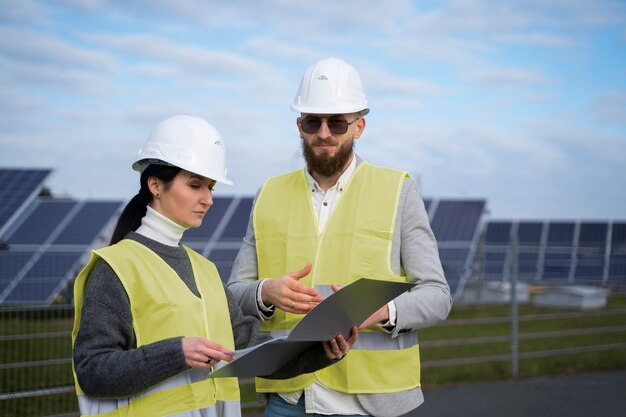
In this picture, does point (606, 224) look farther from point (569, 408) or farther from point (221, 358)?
point (221, 358)

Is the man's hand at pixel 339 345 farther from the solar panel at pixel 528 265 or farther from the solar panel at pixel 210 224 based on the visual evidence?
the solar panel at pixel 528 265

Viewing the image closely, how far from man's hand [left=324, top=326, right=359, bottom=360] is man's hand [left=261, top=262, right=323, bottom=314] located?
16 cm

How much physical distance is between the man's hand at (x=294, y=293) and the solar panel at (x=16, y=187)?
10037mm

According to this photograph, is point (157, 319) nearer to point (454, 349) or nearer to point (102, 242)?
point (454, 349)

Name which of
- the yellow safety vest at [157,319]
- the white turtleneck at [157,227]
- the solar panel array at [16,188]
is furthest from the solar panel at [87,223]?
the yellow safety vest at [157,319]

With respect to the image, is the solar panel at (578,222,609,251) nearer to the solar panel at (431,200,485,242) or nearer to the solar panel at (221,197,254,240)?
the solar panel at (431,200,485,242)

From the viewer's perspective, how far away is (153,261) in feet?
9.00

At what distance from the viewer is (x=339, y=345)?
2.99 meters

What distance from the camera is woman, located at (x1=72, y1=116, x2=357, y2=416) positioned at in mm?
2559

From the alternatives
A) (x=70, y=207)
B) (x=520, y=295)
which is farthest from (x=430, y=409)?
(x=520, y=295)

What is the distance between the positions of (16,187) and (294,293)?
10947mm

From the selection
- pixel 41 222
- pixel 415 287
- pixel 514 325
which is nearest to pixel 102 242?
pixel 41 222

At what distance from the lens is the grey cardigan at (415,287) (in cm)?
326

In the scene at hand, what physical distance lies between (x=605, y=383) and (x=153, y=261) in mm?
8940
